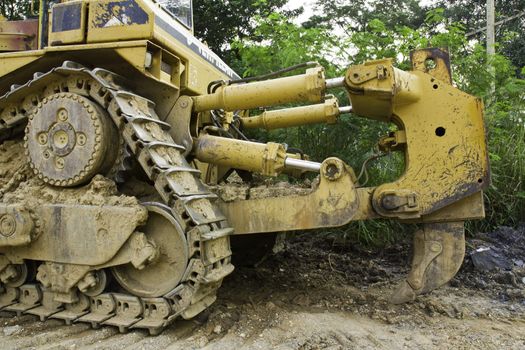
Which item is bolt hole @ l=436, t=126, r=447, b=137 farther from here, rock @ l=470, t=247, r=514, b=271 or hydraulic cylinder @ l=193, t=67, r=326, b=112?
rock @ l=470, t=247, r=514, b=271

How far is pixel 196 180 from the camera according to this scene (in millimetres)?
3674

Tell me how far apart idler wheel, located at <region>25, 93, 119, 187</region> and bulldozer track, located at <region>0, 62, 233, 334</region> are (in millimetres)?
118

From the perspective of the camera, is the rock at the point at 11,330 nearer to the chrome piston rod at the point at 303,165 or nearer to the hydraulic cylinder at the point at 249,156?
the hydraulic cylinder at the point at 249,156

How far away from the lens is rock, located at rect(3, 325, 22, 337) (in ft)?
11.4

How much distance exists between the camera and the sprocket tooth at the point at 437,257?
361 cm

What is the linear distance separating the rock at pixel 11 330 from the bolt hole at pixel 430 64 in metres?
3.65

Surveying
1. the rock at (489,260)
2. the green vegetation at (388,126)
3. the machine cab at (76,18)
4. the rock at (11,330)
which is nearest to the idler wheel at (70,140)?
the machine cab at (76,18)

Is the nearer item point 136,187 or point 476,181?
point 476,181

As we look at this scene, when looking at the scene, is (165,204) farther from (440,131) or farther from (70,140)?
(440,131)

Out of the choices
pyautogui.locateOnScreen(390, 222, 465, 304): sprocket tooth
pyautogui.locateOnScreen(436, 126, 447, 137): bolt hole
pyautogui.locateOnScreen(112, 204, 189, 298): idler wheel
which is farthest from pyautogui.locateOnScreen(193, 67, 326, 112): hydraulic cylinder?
pyautogui.locateOnScreen(390, 222, 465, 304): sprocket tooth

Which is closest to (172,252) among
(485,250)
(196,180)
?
(196,180)

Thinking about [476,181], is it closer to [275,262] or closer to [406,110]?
[406,110]

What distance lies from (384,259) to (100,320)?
10.9ft

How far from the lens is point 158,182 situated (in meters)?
3.43
